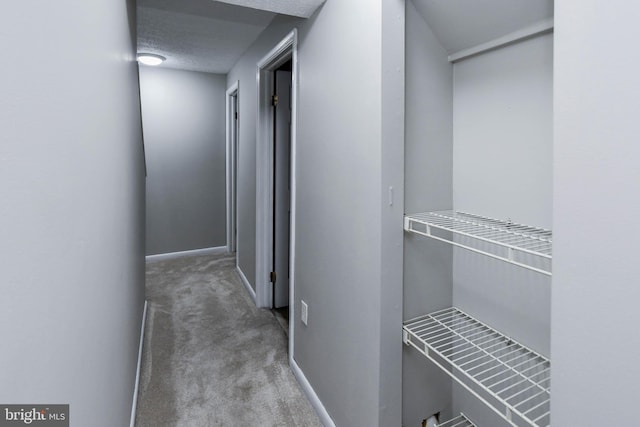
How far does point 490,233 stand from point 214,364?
6.32 ft

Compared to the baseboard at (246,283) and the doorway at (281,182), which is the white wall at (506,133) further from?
the baseboard at (246,283)

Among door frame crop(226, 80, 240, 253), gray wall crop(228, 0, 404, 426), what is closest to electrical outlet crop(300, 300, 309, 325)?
gray wall crop(228, 0, 404, 426)

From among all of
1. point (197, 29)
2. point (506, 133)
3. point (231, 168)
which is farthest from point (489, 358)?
point (231, 168)

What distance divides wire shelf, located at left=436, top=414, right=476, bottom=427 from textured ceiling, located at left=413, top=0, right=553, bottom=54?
1491 mm

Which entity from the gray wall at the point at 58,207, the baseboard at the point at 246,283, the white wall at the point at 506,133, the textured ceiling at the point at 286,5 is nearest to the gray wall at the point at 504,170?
the white wall at the point at 506,133

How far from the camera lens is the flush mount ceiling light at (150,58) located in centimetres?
389

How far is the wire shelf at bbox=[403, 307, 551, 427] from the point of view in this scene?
4.10 ft

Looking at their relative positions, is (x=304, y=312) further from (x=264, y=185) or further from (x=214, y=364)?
(x=264, y=185)

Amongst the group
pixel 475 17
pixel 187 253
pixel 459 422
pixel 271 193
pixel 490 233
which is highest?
pixel 475 17

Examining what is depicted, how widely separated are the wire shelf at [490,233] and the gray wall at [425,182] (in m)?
0.06

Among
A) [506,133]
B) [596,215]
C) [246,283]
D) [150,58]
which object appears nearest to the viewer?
[596,215]

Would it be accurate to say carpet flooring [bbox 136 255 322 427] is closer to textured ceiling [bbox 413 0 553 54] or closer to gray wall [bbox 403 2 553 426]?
gray wall [bbox 403 2 553 426]

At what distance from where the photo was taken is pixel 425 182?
1518mm

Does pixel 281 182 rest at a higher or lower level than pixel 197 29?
lower
